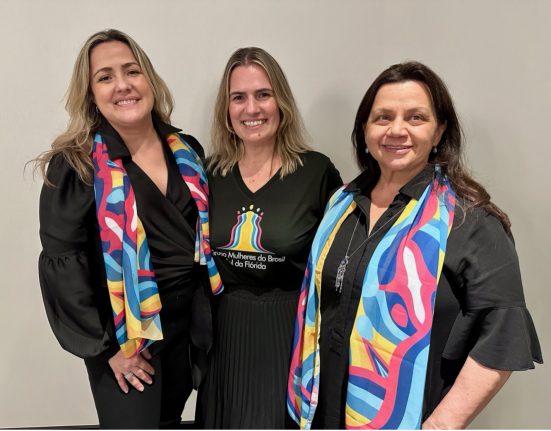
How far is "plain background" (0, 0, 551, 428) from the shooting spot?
1.37 meters

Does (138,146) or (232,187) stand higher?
(138,146)

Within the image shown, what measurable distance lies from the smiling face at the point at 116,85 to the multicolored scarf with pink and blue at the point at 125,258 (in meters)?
0.10

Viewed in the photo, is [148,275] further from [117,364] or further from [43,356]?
[43,356]

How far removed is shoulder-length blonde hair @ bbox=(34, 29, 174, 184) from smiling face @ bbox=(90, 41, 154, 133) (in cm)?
2

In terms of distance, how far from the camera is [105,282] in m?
1.40

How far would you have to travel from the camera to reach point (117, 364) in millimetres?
1397

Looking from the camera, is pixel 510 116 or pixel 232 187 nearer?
pixel 510 116

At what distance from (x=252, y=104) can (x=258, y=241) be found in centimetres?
47

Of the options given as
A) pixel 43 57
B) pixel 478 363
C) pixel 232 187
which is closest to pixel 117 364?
pixel 232 187

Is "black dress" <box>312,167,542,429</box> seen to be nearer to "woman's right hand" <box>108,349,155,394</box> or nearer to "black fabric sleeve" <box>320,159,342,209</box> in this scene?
"black fabric sleeve" <box>320,159,342,209</box>

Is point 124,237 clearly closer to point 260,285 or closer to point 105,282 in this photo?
point 105,282

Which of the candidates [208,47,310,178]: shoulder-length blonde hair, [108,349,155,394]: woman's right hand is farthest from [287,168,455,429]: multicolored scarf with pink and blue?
[108,349,155,394]: woman's right hand

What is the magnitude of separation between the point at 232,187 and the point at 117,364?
Result: 69cm

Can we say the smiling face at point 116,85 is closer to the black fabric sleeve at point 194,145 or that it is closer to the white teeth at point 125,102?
the white teeth at point 125,102
